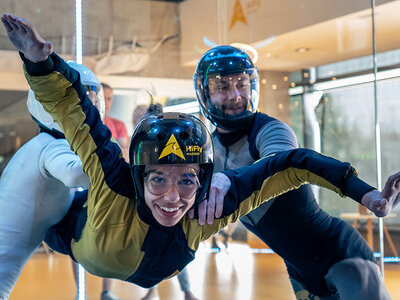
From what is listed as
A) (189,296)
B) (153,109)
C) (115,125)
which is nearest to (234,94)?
(153,109)

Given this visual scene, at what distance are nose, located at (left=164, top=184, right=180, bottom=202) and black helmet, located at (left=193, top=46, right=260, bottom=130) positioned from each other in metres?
0.62

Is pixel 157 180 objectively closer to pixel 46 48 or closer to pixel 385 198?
pixel 46 48

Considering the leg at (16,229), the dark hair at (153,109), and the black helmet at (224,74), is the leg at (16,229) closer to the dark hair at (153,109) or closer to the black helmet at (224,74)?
the dark hair at (153,109)

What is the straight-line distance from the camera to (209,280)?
4.18m

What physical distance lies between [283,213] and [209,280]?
7.35ft

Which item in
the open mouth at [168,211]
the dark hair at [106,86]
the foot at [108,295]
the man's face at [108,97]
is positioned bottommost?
the foot at [108,295]

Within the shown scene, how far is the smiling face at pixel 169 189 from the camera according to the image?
156 centimetres

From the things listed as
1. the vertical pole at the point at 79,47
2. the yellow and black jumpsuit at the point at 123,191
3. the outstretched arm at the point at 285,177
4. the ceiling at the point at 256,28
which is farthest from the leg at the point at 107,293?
the outstretched arm at the point at 285,177

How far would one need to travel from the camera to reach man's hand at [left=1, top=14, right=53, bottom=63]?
4.41 ft

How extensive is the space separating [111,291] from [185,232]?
237cm

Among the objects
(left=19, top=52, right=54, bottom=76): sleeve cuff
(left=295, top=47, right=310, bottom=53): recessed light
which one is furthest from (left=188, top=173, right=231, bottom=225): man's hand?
(left=295, top=47, right=310, bottom=53): recessed light

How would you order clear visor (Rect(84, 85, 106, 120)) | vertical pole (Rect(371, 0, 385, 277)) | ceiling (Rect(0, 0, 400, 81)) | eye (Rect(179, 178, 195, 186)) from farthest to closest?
vertical pole (Rect(371, 0, 385, 277))
ceiling (Rect(0, 0, 400, 81))
clear visor (Rect(84, 85, 106, 120))
eye (Rect(179, 178, 195, 186))

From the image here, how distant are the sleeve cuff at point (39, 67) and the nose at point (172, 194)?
0.45 meters

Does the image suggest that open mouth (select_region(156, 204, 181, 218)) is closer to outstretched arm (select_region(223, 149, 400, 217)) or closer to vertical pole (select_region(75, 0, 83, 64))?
outstretched arm (select_region(223, 149, 400, 217))
